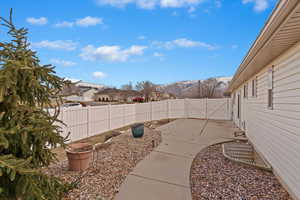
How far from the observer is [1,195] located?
1.39 metres

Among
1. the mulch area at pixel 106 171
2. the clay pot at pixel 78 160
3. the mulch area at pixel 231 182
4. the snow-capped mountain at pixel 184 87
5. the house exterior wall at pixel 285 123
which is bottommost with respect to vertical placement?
the mulch area at pixel 231 182

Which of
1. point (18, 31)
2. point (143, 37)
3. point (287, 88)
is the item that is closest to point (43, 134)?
point (18, 31)

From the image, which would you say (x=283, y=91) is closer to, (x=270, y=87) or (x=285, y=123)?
(x=285, y=123)

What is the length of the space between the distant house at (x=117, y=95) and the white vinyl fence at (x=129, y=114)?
57.5 feet

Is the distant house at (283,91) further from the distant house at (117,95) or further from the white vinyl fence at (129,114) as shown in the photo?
the distant house at (117,95)

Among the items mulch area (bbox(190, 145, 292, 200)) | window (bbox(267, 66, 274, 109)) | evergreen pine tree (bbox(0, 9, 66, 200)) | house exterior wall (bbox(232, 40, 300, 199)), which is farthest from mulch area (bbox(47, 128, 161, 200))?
window (bbox(267, 66, 274, 109))

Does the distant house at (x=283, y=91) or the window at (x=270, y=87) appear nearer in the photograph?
the distant house at (x=283, y=91)

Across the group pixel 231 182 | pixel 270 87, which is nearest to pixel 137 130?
pixel 231 182

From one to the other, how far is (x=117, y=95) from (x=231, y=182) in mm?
33930

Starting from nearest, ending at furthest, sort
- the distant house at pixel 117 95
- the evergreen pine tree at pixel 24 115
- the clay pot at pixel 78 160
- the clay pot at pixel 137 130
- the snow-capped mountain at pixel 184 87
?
the evergreen pine tree at pixel 24 115 → the clay pot at pixel 78 160 → the clay pot at pixel 137 130 → the snow-capped mountain at pixel 184 87 → the distant house at pixel 117 95

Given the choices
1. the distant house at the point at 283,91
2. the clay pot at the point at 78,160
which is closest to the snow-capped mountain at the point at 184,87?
the distant house at the point at 283,91

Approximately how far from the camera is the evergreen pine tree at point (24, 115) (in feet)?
4.51

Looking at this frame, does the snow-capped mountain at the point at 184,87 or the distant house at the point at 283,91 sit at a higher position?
the snow-capped mountain at the point at 184,87

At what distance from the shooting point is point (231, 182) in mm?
3326
